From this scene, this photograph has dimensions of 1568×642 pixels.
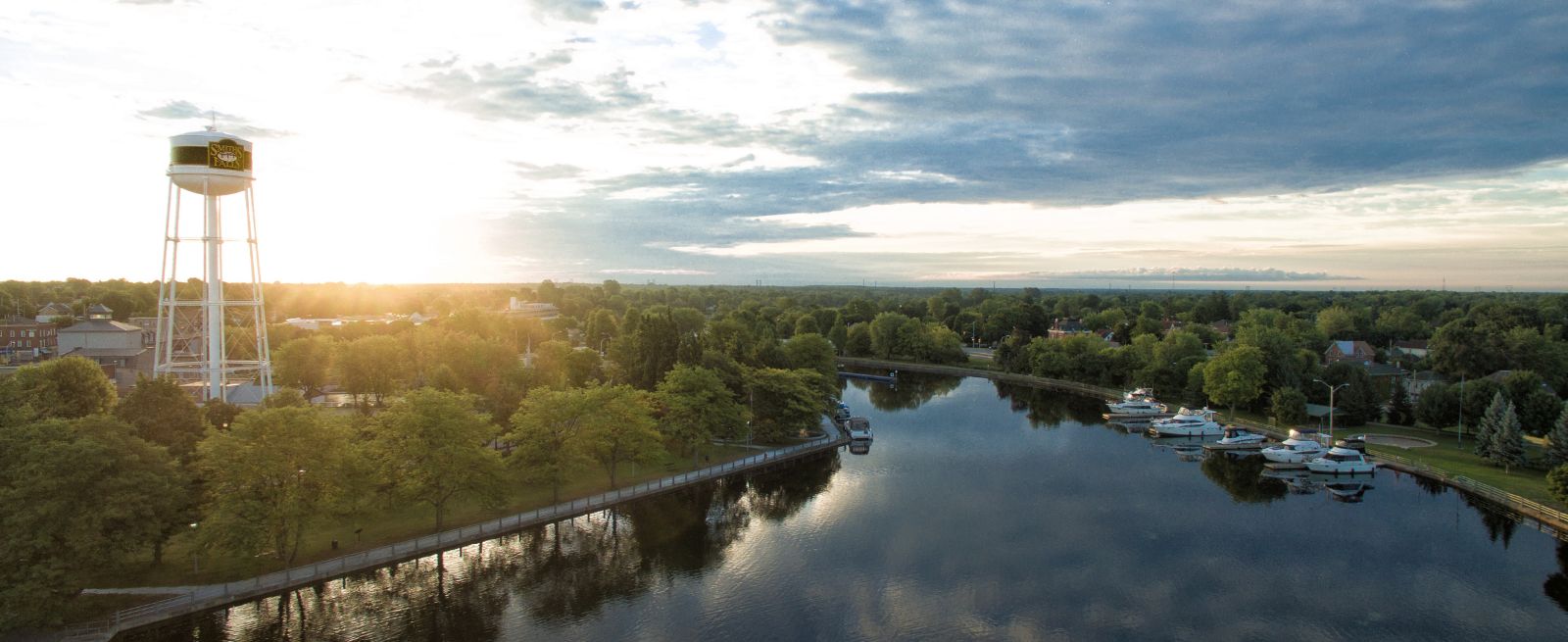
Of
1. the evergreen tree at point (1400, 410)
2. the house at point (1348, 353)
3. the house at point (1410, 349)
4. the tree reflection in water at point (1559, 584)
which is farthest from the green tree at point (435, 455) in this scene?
the house at point (1410, 349)

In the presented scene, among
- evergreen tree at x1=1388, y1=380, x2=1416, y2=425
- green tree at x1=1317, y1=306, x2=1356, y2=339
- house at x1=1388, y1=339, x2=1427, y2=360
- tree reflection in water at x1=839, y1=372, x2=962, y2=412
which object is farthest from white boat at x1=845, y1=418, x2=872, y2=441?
green tree at x1=1317, y1=306, x2=1356, y2=339

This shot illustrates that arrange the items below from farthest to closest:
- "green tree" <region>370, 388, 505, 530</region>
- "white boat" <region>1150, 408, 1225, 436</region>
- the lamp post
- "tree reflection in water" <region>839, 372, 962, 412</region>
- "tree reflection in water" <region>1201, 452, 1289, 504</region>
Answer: "tree reflection in water" <region>839, 372, 962, 412</region>
"white boat" <region>1150, 408, 1225, 436</region>
"tree reflection in water" <region>1201, 452, 1289, 504</region>
"green tree" <region>370, 388, 505, 530</region>
the lamp post

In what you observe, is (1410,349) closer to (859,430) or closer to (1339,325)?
(1339,325)

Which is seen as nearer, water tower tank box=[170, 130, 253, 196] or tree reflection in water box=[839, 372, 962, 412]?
water tower tank box=[170, 130, 253, 196]

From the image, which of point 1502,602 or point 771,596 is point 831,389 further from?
point 1502,602

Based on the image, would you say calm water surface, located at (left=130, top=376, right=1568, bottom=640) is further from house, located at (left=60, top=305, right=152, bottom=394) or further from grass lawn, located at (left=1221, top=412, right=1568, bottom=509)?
house, located at (left=60, top=305, right=152, bottom=394)

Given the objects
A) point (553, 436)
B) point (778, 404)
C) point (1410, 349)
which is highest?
point (553, 436)

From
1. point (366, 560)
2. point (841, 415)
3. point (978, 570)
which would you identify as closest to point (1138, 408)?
point (841, 415)
